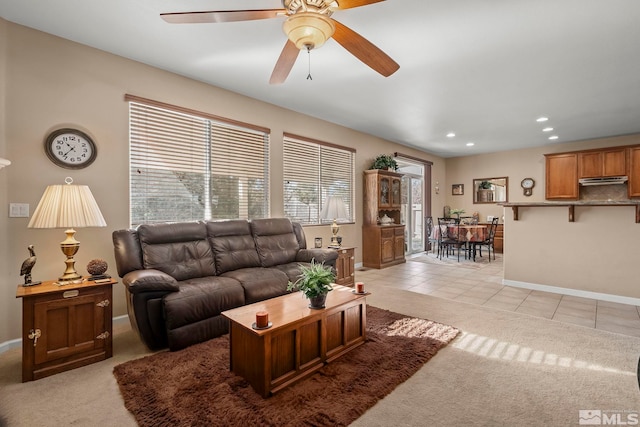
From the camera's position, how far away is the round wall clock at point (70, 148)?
2.67m

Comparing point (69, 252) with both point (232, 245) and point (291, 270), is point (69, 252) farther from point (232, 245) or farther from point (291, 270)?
point (291, 270)

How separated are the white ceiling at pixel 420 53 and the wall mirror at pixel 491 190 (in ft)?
9.48

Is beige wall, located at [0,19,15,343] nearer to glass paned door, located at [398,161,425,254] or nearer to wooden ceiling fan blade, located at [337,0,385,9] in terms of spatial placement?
wooden ceiling fan blade, located at [337,0,385,9]

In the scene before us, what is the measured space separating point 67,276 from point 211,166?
1.93 metres

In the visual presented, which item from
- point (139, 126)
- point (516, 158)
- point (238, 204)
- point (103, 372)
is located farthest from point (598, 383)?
point (516, 158)

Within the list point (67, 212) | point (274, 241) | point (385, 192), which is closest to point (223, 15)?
point (67, 212)

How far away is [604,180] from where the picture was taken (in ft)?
20.4

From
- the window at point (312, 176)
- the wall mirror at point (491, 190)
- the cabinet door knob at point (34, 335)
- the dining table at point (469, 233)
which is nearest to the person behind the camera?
the cabinet door knob at point (34, 335)

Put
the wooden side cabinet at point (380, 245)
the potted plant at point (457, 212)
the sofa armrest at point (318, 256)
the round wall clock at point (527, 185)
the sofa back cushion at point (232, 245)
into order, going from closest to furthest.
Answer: the sofa back cushion at point (232, 245) → the sofa armrest at point (318, 256) → the wooden side cabinet at point (380, 245) → the round wall clock at point (527, 185) → the potted plant at point (457, 212)

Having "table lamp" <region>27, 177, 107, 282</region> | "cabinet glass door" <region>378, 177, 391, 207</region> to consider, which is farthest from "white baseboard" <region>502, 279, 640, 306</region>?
"table lamp" <region>27, 177, 107, 282</region>

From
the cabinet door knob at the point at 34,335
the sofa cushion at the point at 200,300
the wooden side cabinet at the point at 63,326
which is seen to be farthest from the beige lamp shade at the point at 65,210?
the sofa cushion at the point at 200,300

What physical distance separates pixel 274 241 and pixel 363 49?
2468 millimetres

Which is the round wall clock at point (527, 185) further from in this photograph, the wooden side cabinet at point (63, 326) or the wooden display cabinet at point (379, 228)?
the wooden side cabinet at point (63, 326)

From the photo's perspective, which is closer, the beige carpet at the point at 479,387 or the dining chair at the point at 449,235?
the beige carpet at the point at 479,387
